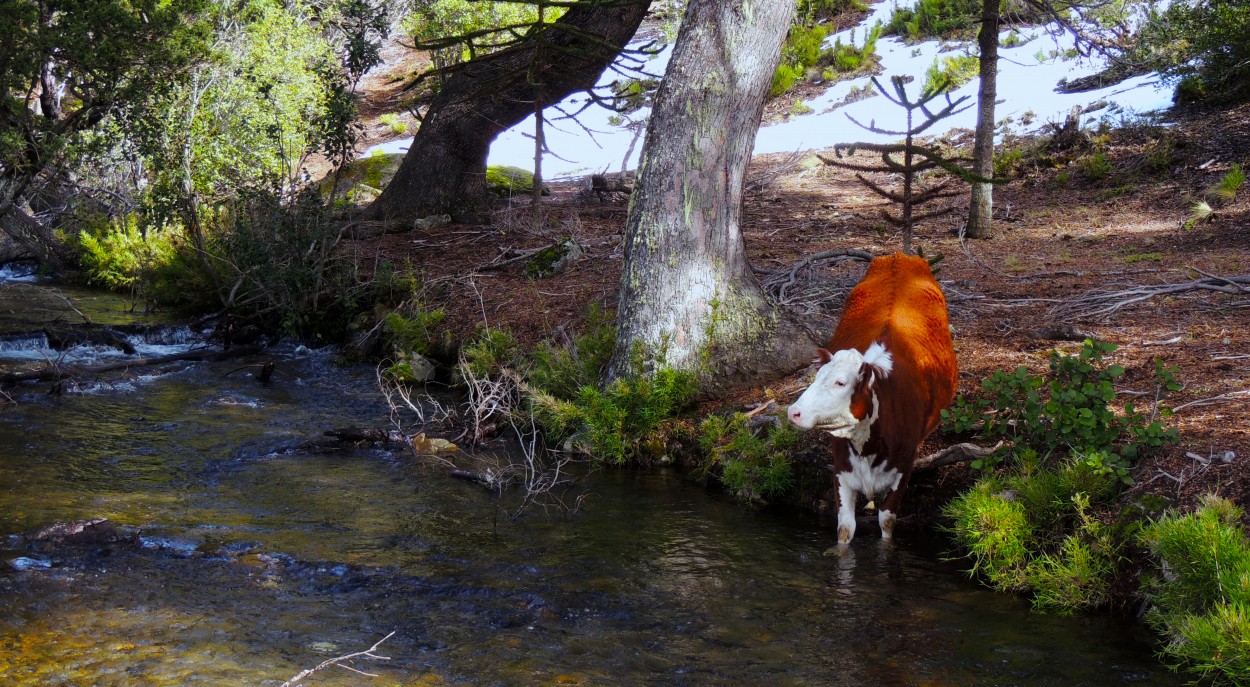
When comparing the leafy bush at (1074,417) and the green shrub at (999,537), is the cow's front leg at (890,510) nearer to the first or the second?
the green shrub at (999,537)

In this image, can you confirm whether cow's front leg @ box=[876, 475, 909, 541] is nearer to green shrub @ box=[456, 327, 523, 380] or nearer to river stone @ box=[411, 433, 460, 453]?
river stone @ box=[411, 433, 460, 453]

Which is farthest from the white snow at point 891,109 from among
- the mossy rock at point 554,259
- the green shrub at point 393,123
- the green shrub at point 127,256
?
the green shrub at point 127,256

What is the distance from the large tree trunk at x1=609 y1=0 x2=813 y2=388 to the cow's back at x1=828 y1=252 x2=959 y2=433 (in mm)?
1449

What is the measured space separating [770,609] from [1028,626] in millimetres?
1363

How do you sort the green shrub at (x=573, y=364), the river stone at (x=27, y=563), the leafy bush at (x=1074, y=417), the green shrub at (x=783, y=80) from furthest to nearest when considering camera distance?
the green shrub at (x=783, y=80) → the green shrub at (x=573, y=364) → the leafy bush at (x=1074, y=417) → the river stone at (x=27, y=563)

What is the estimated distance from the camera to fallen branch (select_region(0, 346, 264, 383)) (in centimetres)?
1019

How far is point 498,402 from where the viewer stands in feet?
28.7

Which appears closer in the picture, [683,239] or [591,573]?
[591,573]

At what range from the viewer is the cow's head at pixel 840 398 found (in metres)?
5.79

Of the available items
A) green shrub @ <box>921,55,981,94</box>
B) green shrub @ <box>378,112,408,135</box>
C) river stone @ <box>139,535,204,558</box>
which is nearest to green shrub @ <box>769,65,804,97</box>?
green shrub @ <box>921,55,981,94</box>

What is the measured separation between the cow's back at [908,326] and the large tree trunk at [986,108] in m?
5.00

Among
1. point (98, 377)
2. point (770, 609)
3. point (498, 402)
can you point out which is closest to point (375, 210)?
point (98, 377)

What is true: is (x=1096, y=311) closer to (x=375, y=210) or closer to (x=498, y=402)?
(x=498, y=402)

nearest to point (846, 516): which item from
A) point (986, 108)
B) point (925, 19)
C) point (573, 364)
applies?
point (573, 364)
